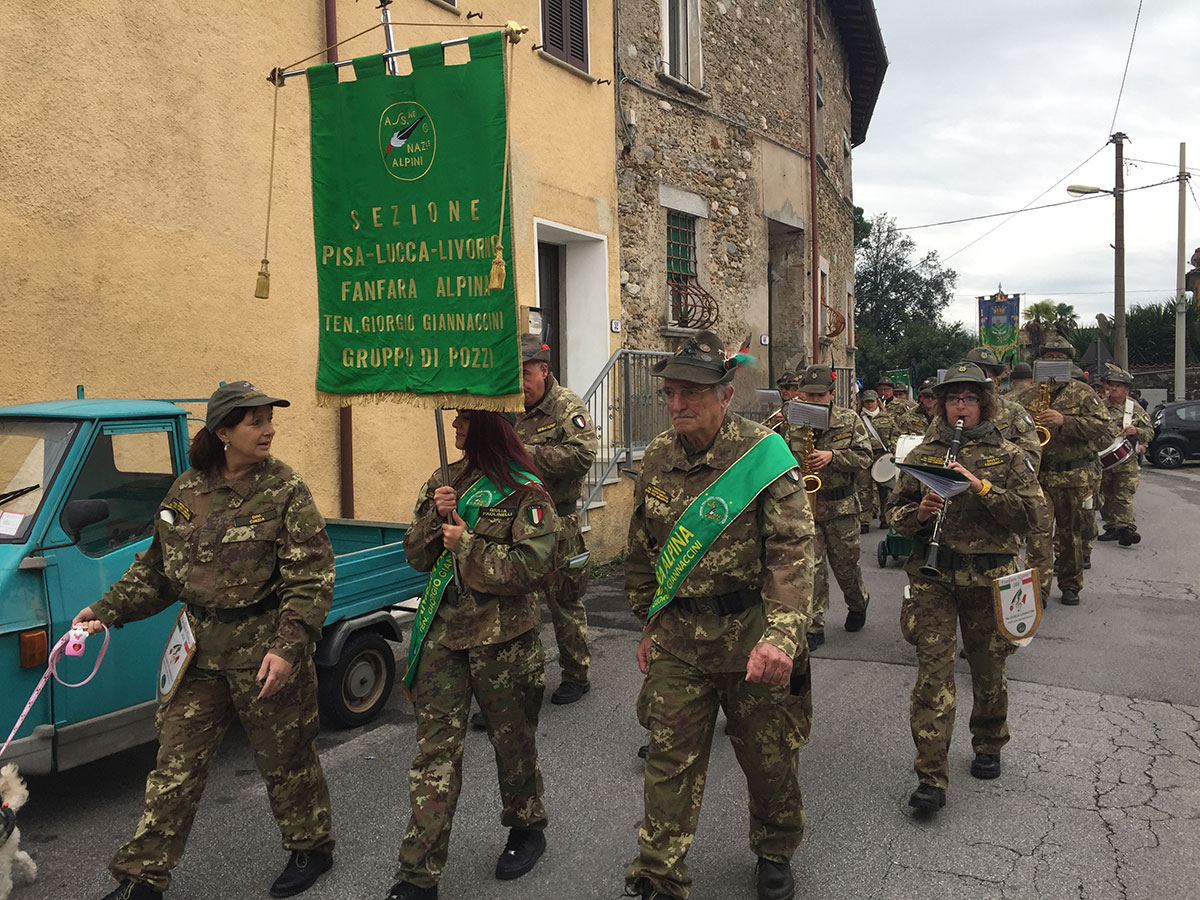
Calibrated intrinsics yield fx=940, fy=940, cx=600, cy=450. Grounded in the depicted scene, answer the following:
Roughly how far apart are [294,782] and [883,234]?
5511cm

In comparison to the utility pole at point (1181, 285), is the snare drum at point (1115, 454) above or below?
below

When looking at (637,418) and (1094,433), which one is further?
(637,418)

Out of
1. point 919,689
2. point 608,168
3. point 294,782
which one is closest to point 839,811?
point 919,689

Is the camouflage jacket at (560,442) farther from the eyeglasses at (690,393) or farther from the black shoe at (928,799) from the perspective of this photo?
the black shoe at (928,799)

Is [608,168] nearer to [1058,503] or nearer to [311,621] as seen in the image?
[1058,503]

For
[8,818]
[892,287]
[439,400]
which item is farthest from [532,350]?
[892,287]

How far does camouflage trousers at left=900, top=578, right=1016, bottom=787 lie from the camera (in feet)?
14.2

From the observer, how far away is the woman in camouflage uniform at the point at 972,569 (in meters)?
4.45

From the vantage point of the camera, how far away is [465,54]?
377 inches

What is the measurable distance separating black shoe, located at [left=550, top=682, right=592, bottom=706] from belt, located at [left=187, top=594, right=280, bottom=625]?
2691mm

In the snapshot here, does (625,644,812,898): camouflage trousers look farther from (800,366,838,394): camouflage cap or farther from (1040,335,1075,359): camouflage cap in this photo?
(1040,335,1075,359): camouflage cap

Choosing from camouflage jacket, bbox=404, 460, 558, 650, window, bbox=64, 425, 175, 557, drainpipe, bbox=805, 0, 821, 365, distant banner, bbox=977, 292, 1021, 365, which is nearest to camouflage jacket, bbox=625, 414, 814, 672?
camouflage jacket, bbox=404, 460, 558, 650

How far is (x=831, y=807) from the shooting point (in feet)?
14.4

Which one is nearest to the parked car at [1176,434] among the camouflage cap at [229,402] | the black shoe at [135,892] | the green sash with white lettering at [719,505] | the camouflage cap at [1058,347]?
the camouflage cap at [1058,347]
